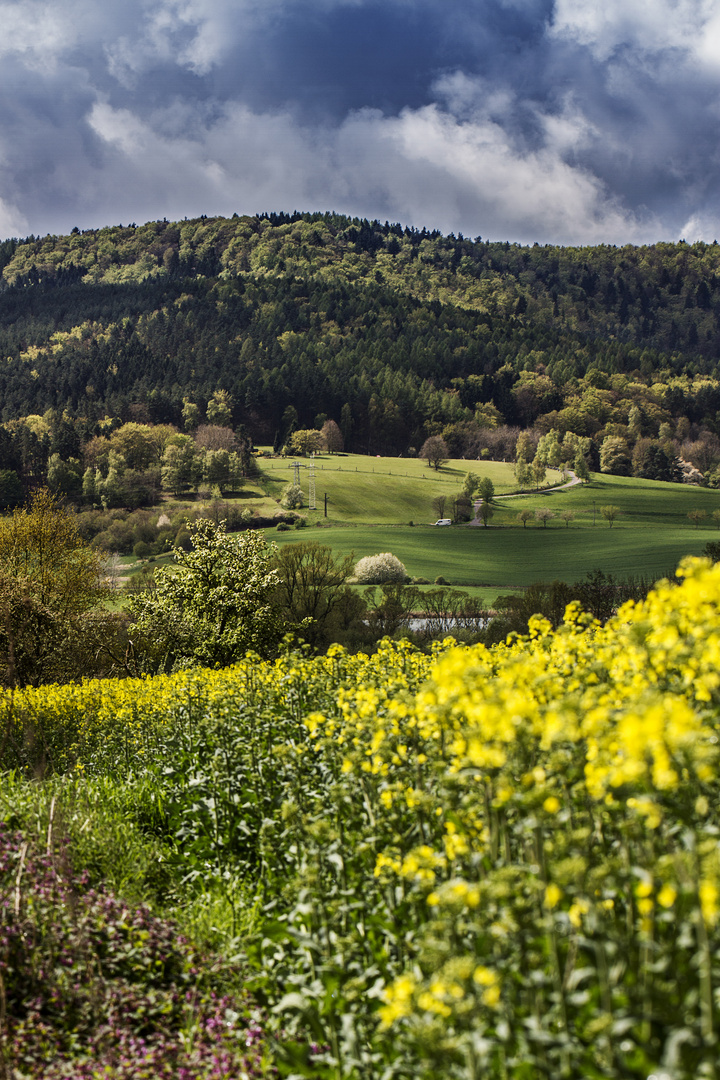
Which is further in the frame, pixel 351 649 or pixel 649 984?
pixel 351 649

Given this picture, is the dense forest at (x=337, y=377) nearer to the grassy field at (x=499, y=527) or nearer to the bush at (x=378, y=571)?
the grassy field at (x=499, y=527)

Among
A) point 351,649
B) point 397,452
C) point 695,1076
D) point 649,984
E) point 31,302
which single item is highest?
point 31,302

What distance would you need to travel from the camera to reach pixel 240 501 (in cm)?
5541

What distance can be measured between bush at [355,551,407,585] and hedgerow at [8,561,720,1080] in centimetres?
3171

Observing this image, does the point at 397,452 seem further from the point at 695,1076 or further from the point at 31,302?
the point at 31,302

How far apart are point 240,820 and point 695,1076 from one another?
4.23 m

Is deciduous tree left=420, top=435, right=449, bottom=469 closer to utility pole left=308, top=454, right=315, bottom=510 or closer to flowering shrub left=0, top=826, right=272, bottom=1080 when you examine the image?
utility pole left=308, top=454, right=315, bottom=510

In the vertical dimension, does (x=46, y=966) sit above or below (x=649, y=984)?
below

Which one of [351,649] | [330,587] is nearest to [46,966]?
[351,649]

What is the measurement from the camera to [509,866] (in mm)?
2465

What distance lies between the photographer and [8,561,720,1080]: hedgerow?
2.10 m

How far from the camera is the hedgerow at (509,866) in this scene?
2.10m

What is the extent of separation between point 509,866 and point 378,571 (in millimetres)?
35857

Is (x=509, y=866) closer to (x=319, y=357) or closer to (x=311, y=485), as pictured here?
(x=311, y=485)
